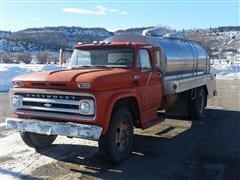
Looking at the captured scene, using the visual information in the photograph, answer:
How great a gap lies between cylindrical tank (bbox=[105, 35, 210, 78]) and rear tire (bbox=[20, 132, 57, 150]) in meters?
2.92

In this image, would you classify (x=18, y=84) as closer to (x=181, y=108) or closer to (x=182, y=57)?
(x=182, y=57)

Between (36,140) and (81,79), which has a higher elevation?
(81,79)

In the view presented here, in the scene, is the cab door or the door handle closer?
the door handle

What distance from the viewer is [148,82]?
8680 millimetres

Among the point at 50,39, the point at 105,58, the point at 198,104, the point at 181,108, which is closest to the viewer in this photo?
the point at 105,58

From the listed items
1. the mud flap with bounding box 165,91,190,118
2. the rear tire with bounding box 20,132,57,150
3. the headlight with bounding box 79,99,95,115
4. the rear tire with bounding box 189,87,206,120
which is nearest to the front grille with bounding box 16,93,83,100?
the headlight with bounding box 79,99,95,115

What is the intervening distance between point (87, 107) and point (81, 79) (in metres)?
0.47

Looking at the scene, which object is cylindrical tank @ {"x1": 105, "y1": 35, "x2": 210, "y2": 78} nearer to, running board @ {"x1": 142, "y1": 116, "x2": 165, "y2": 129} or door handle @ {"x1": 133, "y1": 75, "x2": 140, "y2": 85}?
running board @ {"x1": 142, "y1": 116, "x2": 165, "y2": 129}

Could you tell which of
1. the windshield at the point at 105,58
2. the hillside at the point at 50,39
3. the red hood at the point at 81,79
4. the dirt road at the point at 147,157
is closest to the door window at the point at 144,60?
the windshield at the point at 105,58

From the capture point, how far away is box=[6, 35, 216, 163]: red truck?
6.99m

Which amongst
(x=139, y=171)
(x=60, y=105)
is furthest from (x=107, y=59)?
(x=139, y=171)

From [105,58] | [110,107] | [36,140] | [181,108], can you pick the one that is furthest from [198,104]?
[110,107]

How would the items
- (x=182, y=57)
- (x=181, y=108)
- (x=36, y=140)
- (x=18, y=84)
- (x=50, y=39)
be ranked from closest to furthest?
(x=18, y=84) < (x=36, y=140) < (x=182, y=57) < (x=181, y=108) < (x=50, y=39)

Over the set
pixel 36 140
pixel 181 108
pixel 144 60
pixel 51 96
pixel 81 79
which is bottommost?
pixel 36 140
